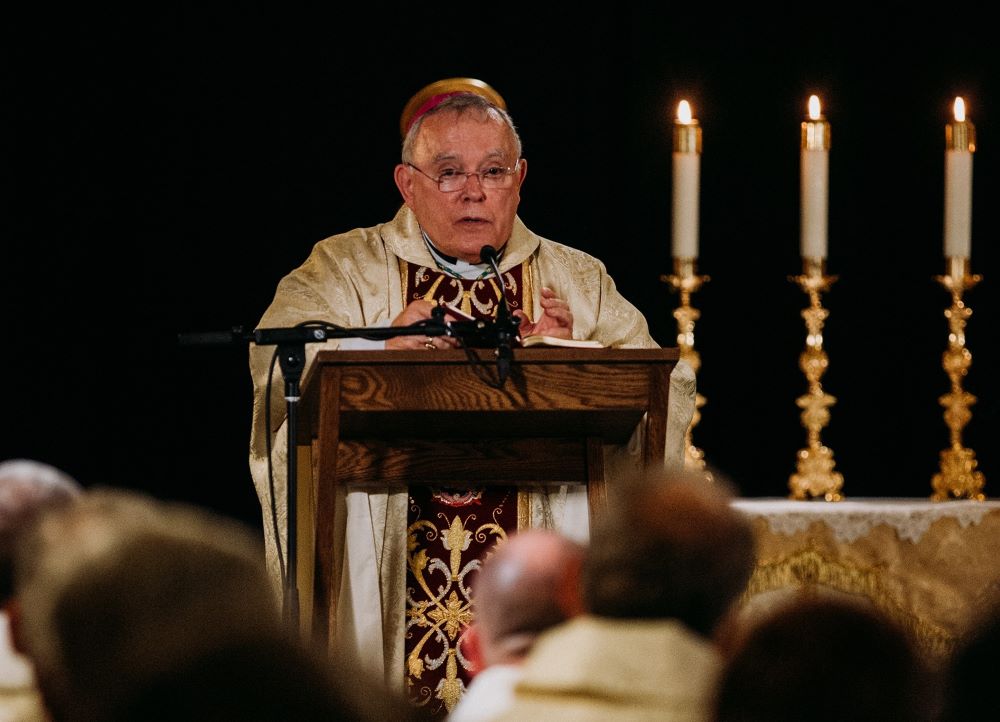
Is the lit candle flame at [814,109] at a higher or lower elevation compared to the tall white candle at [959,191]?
higher

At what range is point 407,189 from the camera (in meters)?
4.79

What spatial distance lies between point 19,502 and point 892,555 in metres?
3.30

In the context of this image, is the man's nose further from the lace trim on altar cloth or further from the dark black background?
the dark black background

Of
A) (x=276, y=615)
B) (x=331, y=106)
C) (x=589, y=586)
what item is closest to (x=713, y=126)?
(x=331, y=106)

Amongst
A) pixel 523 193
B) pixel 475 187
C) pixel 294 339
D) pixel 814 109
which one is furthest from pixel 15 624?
pixel 523 193

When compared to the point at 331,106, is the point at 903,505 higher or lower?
lower

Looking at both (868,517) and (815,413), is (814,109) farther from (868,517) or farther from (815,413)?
(868,517)

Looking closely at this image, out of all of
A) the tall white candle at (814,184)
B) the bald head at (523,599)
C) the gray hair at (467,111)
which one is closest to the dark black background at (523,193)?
the tall white candle at (814,184)

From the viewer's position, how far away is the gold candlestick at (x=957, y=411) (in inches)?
204

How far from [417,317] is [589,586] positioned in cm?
214

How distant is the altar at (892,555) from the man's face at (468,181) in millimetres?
1134

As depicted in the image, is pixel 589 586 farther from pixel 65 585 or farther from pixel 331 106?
pixel 331 106

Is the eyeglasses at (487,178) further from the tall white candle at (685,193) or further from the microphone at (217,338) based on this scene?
the microphone at (217,338)

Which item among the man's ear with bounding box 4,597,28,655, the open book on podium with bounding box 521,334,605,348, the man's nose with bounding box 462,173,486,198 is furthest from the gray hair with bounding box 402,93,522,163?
the man's ear with bounding box 4,597,28,655
